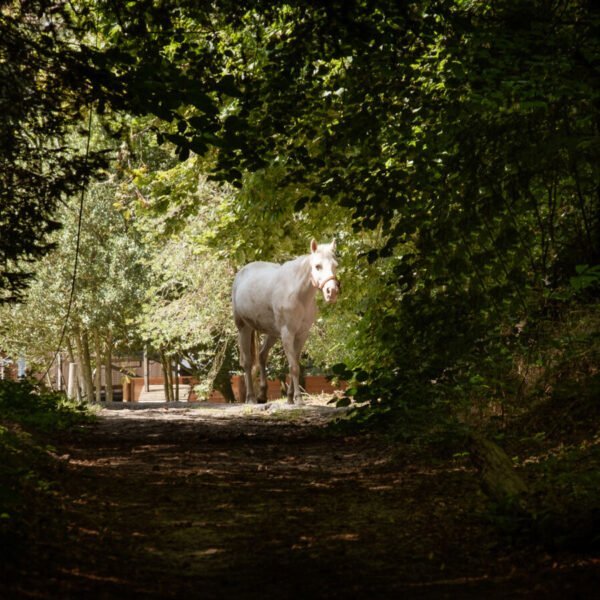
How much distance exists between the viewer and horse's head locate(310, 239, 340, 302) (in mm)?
15680

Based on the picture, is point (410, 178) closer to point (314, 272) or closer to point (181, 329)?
point (314, 272)

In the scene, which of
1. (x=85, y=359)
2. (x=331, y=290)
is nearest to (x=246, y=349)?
(x=331, y=290)

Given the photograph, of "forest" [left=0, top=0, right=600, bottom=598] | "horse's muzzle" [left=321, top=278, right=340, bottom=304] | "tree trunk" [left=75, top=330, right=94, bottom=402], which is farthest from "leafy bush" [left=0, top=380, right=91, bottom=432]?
"tree trunk" [left=75, top=330, right=94, bottom=402]

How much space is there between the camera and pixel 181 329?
26.5 m

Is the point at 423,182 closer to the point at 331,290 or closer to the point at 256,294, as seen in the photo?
the point at 331,290

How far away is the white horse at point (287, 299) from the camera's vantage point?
52.5 feet

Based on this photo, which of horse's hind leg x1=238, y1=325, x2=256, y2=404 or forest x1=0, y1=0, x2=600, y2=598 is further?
horse's hind leg x1=238, y1=325, x2=256, y2=404

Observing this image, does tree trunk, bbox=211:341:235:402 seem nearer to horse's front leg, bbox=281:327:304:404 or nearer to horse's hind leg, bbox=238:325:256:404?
horse's hind leg, bbox=238:325:256:404

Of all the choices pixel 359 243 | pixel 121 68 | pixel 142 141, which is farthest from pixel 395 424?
pixel 142 141

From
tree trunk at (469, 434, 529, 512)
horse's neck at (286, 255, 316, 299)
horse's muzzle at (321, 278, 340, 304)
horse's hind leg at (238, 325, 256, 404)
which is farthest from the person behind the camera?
horse's hind leg at (238, 325, 256, 404)

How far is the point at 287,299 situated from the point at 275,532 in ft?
36.1

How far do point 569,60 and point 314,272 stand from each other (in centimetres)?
784

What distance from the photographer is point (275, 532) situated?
6297mm

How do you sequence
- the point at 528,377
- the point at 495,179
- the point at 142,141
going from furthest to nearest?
1. the point at 142,141
2. the point at 528,377
3. the point at 495,179
